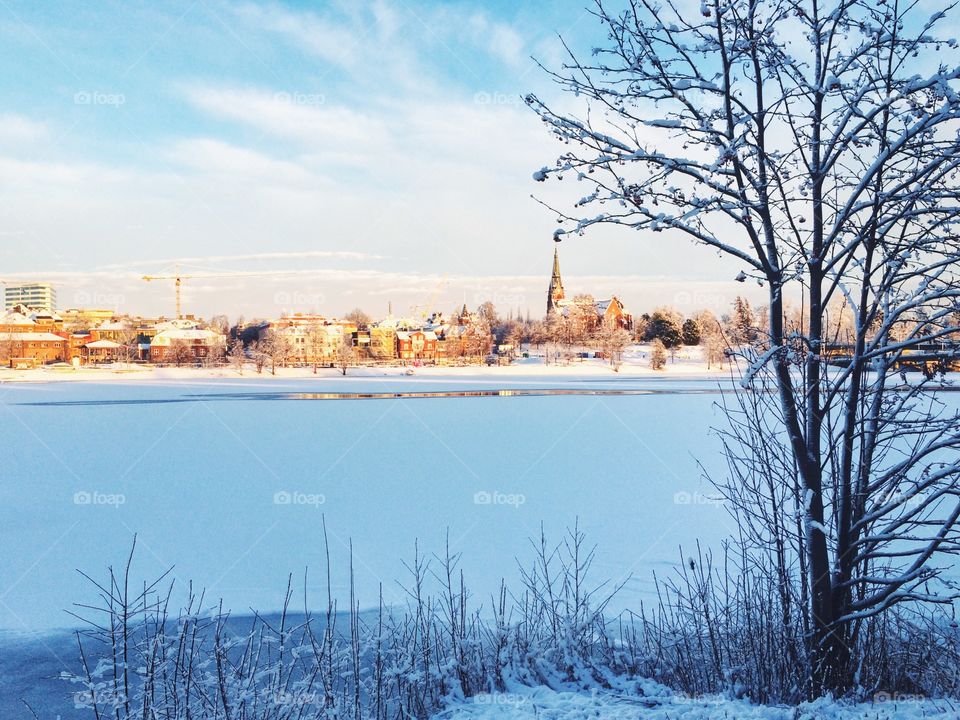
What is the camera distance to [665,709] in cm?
407

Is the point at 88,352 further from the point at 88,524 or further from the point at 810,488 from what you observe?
the point at 810,488

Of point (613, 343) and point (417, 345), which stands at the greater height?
point (613, 343)

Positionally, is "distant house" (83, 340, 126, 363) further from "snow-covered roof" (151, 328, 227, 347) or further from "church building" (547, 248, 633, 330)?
"church building" (547, 248, 633, 330)

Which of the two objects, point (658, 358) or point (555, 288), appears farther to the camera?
point (555, 288)

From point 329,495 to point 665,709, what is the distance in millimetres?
10102

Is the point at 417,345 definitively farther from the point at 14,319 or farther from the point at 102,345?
the point at 14,319

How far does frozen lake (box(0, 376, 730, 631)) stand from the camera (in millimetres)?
9211

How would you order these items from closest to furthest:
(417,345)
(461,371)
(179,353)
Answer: (461,371), (179,353), (417,345)

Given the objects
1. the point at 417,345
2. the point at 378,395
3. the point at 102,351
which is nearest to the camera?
the point at 378,395

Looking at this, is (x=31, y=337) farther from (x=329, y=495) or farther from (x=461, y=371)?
(x=329, y=495)

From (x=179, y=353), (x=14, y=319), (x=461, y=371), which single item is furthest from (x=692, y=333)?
(x=14, y=319)

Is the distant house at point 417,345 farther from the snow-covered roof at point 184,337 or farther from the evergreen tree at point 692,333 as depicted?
the evergreen tree at point 692,333

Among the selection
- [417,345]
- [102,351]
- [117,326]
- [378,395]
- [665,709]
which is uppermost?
[117,326]

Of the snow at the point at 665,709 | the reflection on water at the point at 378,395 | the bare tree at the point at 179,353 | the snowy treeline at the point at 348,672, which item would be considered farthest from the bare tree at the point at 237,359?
the snow at the point at 665,709
